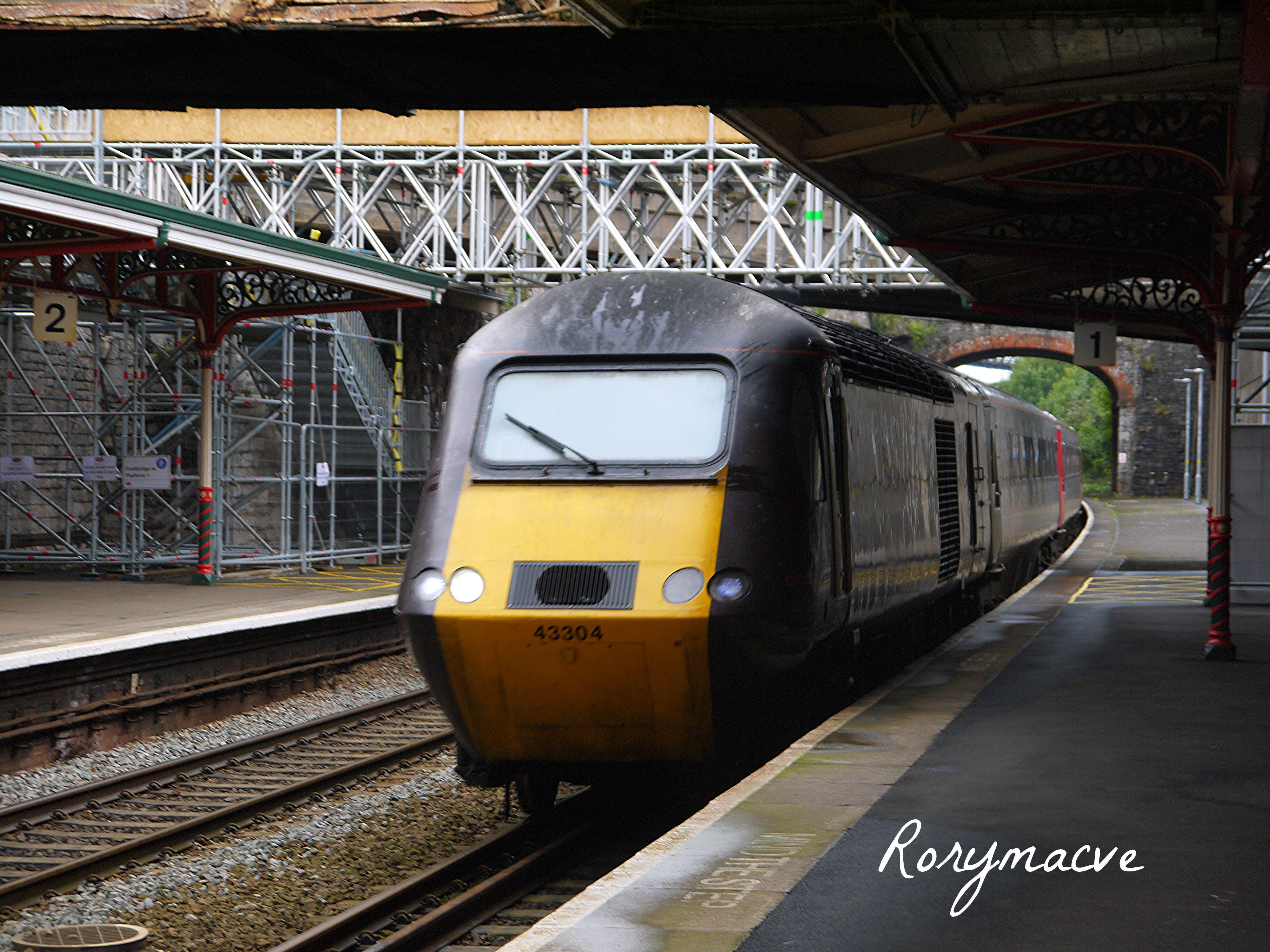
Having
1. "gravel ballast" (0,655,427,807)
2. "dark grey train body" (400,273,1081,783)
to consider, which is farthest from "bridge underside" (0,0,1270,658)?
"gravel ballast" (0,655,427,807)

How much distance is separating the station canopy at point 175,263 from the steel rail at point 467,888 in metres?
8.08

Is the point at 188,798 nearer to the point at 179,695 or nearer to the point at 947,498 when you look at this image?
the point at 179,695

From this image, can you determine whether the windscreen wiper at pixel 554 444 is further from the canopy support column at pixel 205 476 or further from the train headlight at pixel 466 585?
the canopy support column at pixel 205 476

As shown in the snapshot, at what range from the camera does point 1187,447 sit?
4353cm

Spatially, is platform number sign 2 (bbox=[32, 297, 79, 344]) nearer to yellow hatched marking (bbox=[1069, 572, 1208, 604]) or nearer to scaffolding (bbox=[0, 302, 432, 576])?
scaffolding (bbox=[0, 302, 432, 576])

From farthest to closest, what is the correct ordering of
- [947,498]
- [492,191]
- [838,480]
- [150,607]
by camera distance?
[492,191]
[150,607]
[947,498]
[838,480]

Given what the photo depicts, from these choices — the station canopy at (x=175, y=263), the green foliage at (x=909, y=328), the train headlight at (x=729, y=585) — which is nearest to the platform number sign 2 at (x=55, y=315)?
the station canopy at (x=175, y=263)

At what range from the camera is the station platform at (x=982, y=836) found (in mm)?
4543

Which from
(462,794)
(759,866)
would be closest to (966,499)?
(462,794)

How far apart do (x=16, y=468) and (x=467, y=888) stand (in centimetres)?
1374

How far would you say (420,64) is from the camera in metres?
7.17

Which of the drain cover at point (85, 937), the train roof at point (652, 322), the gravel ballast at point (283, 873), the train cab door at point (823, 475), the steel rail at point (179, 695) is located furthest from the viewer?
the steel rail at point (179, 695)

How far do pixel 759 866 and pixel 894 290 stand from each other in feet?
71.6

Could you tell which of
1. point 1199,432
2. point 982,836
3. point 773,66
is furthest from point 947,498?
point 1199,432
